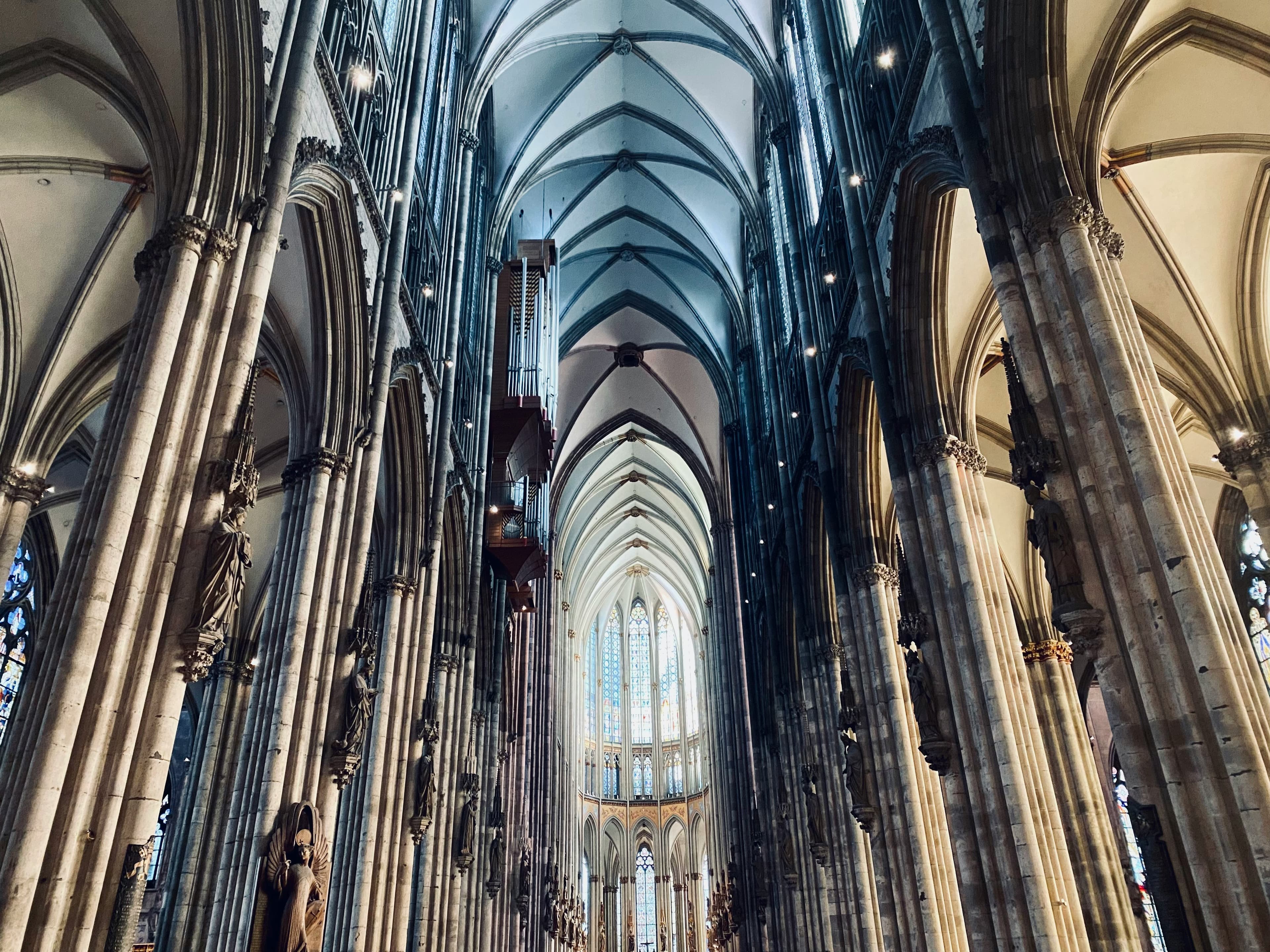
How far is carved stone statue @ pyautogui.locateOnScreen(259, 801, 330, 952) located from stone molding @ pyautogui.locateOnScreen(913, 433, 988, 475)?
25.6 feet

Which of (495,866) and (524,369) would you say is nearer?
(495,866)

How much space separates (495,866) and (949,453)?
13767mm

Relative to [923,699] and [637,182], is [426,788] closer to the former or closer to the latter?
[923,699]

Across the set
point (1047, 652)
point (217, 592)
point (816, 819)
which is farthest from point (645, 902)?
point (217, 592)

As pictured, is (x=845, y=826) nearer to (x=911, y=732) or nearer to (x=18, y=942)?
(x=911, y=732)

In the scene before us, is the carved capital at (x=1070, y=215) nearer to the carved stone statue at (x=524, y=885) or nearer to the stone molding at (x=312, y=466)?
the stone molding at (x=312, y=466)

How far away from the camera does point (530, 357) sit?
81.0 feet

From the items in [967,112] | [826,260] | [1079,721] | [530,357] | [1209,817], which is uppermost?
[530,357]

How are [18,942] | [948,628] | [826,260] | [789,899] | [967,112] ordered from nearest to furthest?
[18,942] < [967,112] < [948,628] < [826,260] < [789,899]

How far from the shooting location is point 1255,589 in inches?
695

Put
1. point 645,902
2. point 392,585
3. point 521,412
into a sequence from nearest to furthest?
point 392,585 → point 521,412 → point 645,902

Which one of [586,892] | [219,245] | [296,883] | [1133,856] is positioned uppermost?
[219,245]

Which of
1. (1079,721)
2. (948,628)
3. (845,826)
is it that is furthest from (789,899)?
(948,628)

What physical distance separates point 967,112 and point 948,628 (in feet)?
17.7
